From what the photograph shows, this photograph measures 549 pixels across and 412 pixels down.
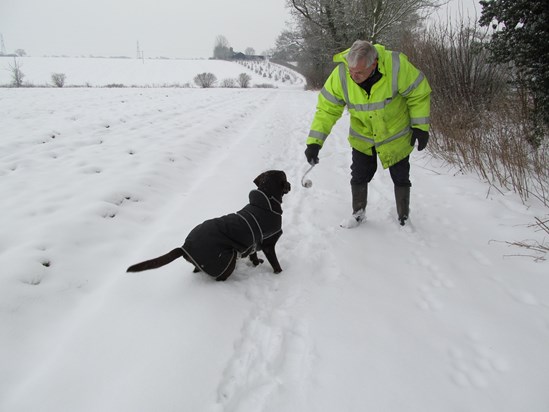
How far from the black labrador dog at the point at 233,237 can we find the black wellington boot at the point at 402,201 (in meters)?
1.27

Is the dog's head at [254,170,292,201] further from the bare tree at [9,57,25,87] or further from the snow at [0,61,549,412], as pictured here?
the bare tree at [9,57,25,87]

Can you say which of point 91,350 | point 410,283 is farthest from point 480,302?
point 91,350

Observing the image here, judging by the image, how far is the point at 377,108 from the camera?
8.88 feet

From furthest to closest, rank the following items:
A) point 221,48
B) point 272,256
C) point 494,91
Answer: point 221,48, point 494,91, point 272,256

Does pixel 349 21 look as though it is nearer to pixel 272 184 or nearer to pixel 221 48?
pixel 272 184

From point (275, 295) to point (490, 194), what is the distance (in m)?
3.09

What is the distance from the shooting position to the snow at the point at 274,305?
1644mm

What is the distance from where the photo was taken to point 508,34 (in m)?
4.18

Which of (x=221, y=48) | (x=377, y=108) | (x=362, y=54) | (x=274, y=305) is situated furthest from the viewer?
(x=221, y=48)

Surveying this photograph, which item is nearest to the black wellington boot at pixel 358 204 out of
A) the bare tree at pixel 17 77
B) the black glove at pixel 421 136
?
the black glove at pixel 421 136

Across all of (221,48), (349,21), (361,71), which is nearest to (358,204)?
(361,71)

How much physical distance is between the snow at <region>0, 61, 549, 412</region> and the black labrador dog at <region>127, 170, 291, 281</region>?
214 millimetres

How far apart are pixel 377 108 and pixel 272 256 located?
4.98 feet

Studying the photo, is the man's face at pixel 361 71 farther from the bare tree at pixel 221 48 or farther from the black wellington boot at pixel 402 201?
the bare tree at pixel 221 48
